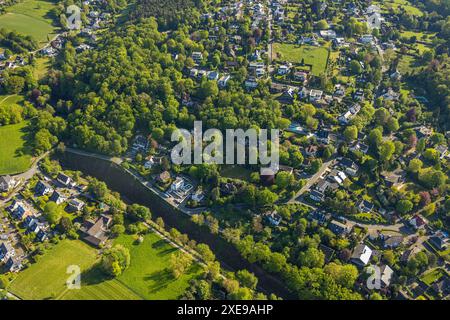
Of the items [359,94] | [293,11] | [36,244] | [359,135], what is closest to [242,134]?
[359,135]

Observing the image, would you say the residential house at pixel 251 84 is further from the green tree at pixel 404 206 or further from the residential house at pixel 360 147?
the green tree at pixel 404 206

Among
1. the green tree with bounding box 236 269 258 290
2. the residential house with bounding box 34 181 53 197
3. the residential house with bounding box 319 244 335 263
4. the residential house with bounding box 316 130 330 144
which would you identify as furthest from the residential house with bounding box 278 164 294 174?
the residential house with bounding box 34 181 53 197

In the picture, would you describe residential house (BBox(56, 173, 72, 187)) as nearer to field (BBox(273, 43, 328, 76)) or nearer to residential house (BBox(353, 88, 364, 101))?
field (BBox(273, 43, 328, 76))

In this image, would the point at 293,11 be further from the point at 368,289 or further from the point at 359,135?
the point at 368,289

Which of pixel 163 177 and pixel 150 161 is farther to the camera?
pixel 150 161

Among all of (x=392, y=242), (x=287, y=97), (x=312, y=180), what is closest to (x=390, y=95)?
(x=287, y=97)

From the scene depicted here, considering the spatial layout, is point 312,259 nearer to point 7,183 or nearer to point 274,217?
point 274,217
